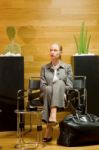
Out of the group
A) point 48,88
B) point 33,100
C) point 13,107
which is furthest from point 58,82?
point 13,107

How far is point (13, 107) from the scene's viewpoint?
5.18 m

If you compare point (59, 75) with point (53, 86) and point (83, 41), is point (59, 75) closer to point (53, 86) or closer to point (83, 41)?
point (53, 86)

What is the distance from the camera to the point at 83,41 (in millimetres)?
5449

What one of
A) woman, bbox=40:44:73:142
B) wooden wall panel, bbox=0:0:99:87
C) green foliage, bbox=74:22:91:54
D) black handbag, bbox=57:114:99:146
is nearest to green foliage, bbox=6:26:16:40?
wooden wall panel, bbox=0:0:99:87

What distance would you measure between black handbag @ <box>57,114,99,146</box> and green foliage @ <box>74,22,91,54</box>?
143cm

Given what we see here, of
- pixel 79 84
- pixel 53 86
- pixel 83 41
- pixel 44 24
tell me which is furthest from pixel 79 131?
pixel 44 24

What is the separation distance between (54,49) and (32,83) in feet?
2.04

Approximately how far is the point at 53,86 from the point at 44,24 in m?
1.49

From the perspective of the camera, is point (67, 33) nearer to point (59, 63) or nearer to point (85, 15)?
→ point (85, 15)

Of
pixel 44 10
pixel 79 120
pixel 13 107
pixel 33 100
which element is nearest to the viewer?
pixel 79 120

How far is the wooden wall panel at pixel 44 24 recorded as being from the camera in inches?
216

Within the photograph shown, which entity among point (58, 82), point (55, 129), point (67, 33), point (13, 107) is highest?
point (67, 33)

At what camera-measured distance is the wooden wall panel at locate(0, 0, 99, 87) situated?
5496 millimetres

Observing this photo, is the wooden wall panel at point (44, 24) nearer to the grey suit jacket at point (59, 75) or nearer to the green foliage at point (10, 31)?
the green foliage at point (10, 31)
